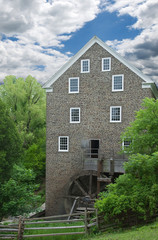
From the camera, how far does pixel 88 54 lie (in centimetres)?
2470

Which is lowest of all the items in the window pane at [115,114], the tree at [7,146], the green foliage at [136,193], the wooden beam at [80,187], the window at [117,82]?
the wooden beam at [80,187]

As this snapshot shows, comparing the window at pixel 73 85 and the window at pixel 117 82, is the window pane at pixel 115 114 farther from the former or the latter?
the window at pixel 73 85

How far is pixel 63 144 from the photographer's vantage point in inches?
999

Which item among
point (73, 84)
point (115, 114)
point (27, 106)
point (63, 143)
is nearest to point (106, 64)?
point (73, 84)

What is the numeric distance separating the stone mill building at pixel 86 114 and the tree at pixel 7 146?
475 centimetres

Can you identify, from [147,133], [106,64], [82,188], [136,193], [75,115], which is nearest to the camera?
[136,193]

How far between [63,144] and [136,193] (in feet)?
43.4

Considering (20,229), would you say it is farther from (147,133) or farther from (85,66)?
(85,66)

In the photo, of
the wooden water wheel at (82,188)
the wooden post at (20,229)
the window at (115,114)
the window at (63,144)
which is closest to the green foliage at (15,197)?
the wooden post at (20,229)

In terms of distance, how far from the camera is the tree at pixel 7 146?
20.2 m

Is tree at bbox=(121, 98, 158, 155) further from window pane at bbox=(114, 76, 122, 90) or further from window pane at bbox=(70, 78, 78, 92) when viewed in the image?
window pane at bbox=(70, 78, 78, 92)

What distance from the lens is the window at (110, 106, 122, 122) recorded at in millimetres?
23875

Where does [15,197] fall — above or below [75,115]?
below

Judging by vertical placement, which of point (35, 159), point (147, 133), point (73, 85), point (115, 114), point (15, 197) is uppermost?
point (73, 85)
